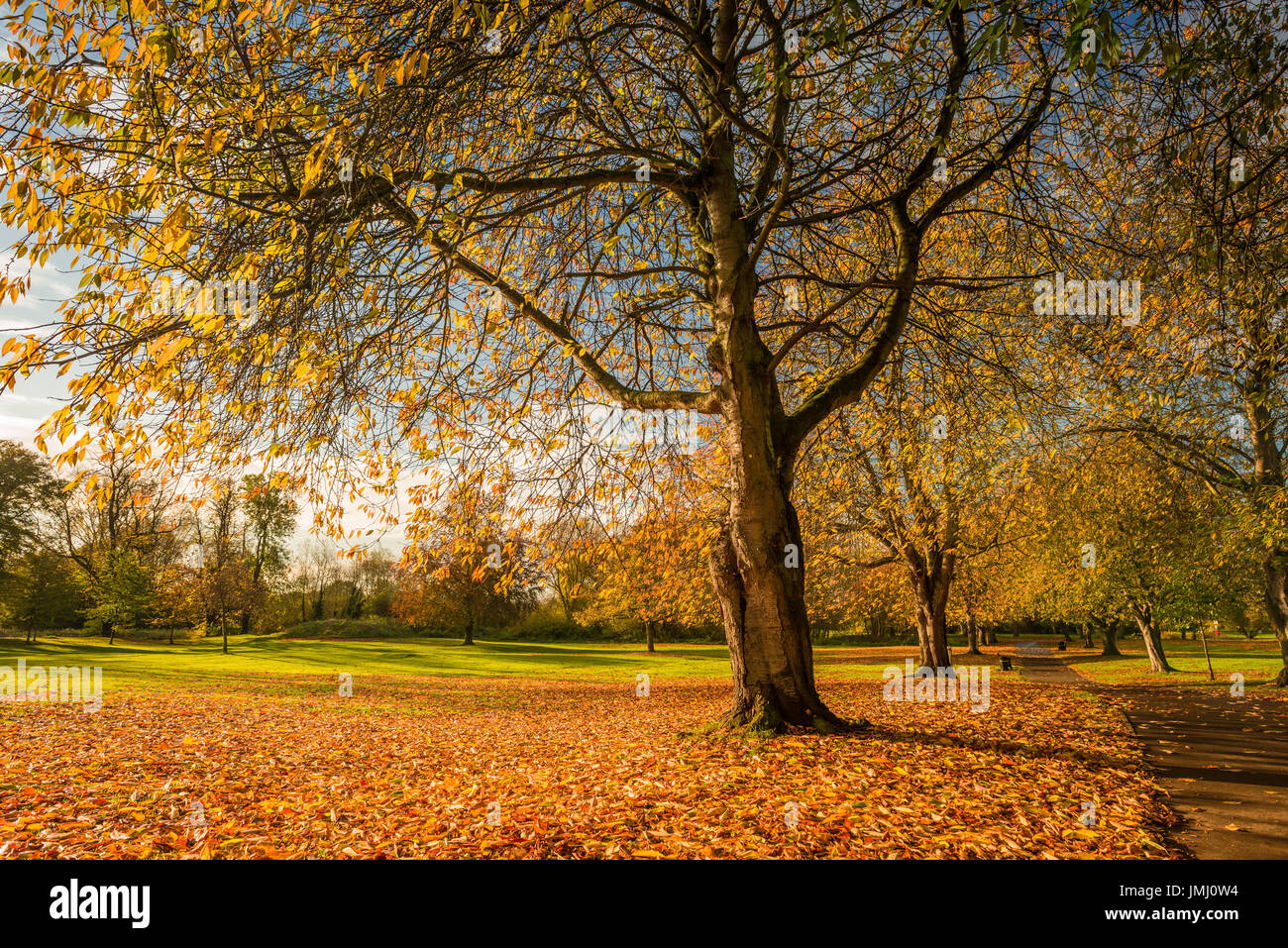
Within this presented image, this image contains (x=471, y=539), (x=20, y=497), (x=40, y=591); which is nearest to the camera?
(x=471, y=539)

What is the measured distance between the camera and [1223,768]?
6.51 m

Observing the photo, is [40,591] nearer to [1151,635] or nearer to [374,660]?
[374,660]

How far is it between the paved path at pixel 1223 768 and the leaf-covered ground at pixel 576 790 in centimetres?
28

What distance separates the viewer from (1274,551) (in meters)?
14.0

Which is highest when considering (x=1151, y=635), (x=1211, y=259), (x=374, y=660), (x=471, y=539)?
(x=1211, y=259)

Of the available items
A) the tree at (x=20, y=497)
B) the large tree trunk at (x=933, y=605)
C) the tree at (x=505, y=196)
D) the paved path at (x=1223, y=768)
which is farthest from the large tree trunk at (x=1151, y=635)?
the tree at (x=20, y=497)

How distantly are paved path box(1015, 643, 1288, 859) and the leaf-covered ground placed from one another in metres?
0.28

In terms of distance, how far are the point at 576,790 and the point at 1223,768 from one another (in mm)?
6726

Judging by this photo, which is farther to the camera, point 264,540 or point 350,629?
point 350,629

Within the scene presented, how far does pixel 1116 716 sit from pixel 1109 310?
22.2ft

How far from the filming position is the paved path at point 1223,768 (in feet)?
14.7

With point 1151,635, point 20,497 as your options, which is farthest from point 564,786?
point 20,497

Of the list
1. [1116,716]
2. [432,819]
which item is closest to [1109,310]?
[1116,716]
